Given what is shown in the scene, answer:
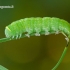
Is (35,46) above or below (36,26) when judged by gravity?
below

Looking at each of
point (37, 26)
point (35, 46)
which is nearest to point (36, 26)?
point (37, 26)

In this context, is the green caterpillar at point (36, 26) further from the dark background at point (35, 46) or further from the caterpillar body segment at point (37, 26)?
the dark background at point (35, 46)

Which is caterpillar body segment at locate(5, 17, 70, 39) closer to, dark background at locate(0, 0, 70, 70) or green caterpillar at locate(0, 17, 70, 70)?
green caterpillar at locate(0, 17, 70, 70)

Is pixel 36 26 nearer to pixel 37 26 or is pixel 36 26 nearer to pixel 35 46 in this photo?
pixel 37 26

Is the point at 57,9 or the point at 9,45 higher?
the point at 57,9

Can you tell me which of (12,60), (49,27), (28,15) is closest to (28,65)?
(12,60)

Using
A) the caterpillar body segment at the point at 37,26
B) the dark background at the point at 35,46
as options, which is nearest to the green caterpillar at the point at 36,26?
the caterpillar body segment at the point at 37,26

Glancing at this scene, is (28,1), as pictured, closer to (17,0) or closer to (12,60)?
(17,0)

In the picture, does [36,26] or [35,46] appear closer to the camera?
[36,26]
